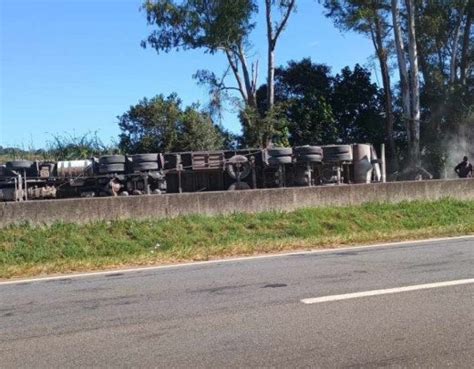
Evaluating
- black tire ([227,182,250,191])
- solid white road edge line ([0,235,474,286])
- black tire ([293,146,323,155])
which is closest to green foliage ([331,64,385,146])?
black tire ([293,146,323,155])

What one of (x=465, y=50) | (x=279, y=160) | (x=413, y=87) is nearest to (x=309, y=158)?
(x=279, y=160)

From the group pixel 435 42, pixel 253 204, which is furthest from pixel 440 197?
pixel 435 42

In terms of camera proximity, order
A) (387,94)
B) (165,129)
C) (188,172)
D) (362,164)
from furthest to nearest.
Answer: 1. (387,94)
2. (165,129)
3. (362,164)
4. (188,172)

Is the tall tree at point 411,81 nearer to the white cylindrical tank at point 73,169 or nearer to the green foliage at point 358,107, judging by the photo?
the green foliage at point 358,107

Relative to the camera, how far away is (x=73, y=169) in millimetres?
17516

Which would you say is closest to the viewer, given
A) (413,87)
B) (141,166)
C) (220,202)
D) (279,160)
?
(220,202)

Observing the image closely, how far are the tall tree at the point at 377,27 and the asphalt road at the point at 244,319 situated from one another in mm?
24289

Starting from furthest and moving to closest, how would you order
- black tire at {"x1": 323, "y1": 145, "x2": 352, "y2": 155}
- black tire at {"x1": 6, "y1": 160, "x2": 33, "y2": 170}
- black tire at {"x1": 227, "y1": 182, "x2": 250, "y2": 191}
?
black tire at {"x1": 323, "y1": 145, "x2": 352, "y2": 155}, black tire at {"x1": 227, "y1": 182, "x2": 250, "y2": 191}, black tire at {"x1": 6, "y1": 160, "x2": 33, "y2": 170}

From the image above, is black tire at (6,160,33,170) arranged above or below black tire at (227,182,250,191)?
above

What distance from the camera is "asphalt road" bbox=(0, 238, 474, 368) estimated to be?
5113 mm

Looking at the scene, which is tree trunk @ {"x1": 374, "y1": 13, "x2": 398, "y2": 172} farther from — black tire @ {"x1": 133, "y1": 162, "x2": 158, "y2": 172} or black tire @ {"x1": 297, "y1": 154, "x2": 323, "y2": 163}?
black tire @ {"x1": 133, "y1": 162, "x2": 158, "y2": 172}

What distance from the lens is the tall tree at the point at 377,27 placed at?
31.7 metres

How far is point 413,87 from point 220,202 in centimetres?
1825

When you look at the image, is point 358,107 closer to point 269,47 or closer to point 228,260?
point 269,47
